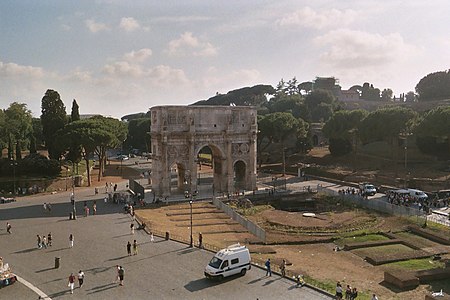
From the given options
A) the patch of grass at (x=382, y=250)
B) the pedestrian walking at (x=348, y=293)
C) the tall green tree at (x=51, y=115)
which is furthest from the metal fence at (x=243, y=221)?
the tall green tree at (x=51, y=115)

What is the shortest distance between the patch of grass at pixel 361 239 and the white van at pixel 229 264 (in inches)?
511

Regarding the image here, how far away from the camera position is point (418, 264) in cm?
3162

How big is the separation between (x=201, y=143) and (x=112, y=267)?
2998 centimetres

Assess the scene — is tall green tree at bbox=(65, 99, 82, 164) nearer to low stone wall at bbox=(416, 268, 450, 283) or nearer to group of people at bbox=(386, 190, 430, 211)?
group of people at bbox=(386, 190, 430, 211)

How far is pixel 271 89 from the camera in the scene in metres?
171

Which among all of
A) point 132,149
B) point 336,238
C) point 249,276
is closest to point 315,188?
point 336,238

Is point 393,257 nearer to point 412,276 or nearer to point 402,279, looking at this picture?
point 412,276

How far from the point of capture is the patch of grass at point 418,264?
3095 cm

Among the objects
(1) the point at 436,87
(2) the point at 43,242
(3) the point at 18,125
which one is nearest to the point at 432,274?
(2) the point at 43,242

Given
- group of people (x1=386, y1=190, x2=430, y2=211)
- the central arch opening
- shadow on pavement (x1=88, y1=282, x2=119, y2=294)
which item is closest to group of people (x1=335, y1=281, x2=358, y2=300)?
shadow on pavement (x1=88, y1=282, x2=119, y2=294)

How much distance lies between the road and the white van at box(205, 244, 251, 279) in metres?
0.49

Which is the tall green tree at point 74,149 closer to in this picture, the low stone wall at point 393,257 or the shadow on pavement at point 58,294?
the shadow on pavement at point 58,294

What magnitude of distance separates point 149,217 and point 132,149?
89.3 m

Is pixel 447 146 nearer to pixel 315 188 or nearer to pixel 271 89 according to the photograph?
pixel 315 188
